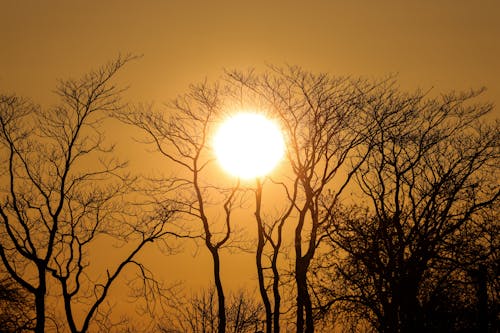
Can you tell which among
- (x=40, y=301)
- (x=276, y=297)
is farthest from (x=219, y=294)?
(x=40, y=301)

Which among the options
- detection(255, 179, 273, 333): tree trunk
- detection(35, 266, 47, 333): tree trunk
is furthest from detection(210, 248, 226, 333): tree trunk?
detection(35, 266, 47, 333): tree trunk

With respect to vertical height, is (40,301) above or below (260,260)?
below

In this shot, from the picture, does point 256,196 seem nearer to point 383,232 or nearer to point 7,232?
point 383,232

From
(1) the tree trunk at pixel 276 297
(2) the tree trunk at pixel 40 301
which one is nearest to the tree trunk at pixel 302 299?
(1) the tree trunk at pixel 276 297

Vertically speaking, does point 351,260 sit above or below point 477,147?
below

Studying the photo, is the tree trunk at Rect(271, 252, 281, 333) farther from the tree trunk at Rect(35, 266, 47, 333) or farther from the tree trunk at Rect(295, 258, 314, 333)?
the tree trunk at Rect(35, 266, 47, 333)

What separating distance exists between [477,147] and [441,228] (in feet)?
12.3

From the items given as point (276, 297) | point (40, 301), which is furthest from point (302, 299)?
point (40, 301)

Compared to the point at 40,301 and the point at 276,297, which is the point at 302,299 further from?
the point at 40,301

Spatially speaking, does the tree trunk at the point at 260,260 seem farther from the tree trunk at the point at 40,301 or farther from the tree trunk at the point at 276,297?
the tree trunk at the point at 40,301

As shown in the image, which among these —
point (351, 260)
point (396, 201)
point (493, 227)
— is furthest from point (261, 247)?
point (493, 227)

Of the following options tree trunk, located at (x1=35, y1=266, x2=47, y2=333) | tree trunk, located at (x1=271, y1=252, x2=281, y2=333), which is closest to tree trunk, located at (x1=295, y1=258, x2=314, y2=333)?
tree trunk, located at (x1=271, y1=252, x2=281, y2=333)

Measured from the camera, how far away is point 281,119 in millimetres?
29672

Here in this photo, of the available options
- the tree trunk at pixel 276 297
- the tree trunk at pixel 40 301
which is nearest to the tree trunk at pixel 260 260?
the tree trunk at pixel 276 297
